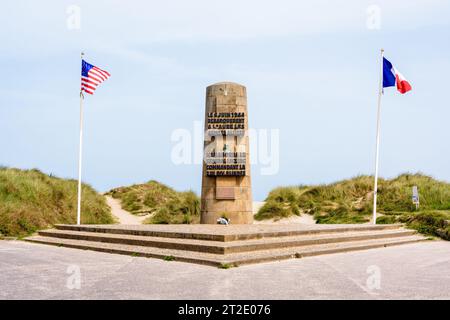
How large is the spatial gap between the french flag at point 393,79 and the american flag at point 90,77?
11798mm

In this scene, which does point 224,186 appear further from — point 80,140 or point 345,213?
point 345,213

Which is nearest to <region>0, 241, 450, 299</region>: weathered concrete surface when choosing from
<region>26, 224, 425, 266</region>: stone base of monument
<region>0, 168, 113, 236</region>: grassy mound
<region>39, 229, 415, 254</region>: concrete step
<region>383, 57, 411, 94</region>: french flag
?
<region>26, 224, 425, 266</region>: stone base of monument

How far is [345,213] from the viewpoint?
2495 centimetres

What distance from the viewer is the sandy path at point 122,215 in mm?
27873

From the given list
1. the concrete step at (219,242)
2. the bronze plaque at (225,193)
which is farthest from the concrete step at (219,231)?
the bronze plaque at (225,193)

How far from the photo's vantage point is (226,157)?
1845 centimetres

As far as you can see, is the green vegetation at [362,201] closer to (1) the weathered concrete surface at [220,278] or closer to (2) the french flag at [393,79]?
(2) the french flag at [393,79]

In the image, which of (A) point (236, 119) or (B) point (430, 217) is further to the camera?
(B) point (430, 217)

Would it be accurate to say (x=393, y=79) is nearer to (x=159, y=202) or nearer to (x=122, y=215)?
(x=159, y=202)

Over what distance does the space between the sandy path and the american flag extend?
10.9m

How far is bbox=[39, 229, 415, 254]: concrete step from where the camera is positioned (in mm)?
11539

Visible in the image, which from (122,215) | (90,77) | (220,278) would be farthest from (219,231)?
(122,215)
